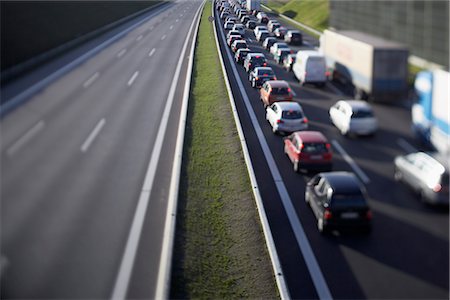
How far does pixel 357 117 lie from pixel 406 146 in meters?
0.38

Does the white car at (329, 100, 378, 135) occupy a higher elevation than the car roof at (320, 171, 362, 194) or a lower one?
higher

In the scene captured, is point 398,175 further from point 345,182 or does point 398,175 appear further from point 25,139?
point 25,139

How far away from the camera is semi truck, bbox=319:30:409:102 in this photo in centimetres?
253

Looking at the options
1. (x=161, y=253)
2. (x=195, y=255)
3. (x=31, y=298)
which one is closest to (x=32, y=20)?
(x=31, y=298)

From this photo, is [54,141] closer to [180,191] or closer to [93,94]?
[93,94]

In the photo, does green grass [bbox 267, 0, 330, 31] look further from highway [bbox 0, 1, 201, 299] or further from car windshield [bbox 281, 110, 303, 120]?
car windshield [bbox 281, 110, 303, 120]

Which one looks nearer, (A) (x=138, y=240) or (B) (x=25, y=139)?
(B) (x=25, y=139)

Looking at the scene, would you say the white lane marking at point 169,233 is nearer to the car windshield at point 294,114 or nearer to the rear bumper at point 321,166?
the rear bumper at point 321,166

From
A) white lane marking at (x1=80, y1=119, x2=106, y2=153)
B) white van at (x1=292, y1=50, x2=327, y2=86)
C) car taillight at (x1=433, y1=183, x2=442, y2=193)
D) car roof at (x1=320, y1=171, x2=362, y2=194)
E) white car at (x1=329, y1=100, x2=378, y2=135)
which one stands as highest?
white van at (x1=292, y1=50, x2=327, y2=86)

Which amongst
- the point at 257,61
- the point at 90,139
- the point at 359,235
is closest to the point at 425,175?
the point at 90,139

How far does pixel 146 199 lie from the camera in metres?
11.8

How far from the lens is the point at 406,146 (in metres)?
2.88

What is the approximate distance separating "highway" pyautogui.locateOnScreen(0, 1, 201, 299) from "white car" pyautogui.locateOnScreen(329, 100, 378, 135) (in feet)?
9.47

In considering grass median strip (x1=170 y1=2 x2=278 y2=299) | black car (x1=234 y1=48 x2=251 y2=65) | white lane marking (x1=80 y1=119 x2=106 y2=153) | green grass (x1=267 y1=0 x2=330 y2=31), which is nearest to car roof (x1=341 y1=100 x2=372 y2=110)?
green grass (x1=267 y1=0 x2=330 y2=31)
